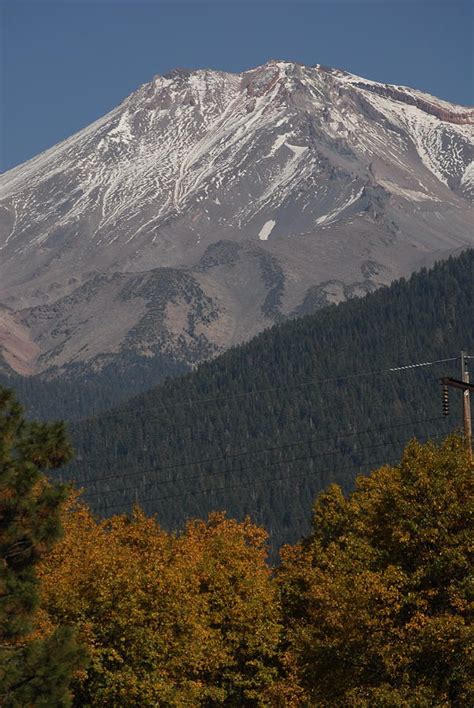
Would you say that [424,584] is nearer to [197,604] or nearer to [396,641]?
[396,641]

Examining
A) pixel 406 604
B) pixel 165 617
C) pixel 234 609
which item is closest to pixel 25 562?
pixel 165 617

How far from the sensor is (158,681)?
209ft

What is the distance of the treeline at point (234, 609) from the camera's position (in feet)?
175

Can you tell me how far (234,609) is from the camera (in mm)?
72562

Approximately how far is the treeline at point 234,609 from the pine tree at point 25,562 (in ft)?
0.16

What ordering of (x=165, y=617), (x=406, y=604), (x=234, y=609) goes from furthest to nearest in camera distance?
(x=234, y=609) < (x=165, y=617) < (x=406, y=604)

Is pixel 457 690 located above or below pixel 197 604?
below

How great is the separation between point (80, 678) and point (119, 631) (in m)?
3.19

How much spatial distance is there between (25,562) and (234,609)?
2000cm

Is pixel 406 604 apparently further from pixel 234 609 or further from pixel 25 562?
pixel 234 609

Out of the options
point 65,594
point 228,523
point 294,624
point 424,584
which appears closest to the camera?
point 424,584

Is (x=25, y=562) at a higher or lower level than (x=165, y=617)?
higher

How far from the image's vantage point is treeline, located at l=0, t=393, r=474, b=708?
175ft

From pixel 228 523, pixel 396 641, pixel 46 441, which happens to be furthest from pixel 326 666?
pixel 228 523
